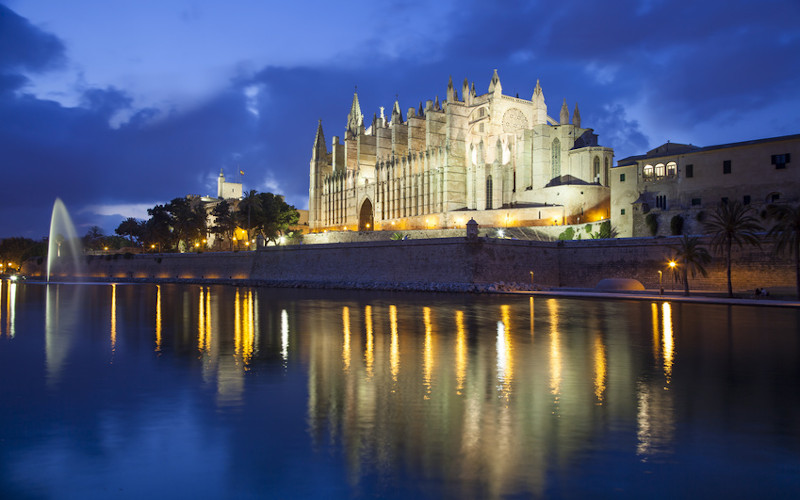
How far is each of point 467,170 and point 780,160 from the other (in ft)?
93.5

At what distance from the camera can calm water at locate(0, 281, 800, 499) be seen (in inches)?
205

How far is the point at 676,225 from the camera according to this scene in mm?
37188

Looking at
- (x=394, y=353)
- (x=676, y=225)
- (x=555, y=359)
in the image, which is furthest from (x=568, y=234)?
(x=394, y=353)

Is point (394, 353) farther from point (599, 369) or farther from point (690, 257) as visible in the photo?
point (690, 257)

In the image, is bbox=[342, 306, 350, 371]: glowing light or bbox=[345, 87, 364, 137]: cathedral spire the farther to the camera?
bbox=[345, 87, 364, 137]: cathedral spire

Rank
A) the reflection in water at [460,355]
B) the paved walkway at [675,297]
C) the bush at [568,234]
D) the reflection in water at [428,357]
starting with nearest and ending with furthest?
the reflection in water at [428,357] < the reflection in water at [460,355] < the paved walkway at [675,297] < the bush at [568,234]

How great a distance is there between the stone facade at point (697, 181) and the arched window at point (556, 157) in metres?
9.85

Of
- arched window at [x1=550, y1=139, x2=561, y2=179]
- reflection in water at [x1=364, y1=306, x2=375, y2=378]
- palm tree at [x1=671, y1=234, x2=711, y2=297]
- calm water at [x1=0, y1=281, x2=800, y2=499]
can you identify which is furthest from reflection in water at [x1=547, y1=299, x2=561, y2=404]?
arched window at [x1=550, y1=139, x2=561, y2=179]

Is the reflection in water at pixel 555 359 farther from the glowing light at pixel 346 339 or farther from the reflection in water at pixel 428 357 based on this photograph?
the glowing light at pixel 346 339

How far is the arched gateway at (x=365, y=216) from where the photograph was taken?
237 feet

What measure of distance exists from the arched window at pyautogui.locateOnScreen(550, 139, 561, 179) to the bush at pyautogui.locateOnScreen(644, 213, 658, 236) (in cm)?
1522

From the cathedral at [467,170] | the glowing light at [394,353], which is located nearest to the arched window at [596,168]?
the cathedral at [467,170]

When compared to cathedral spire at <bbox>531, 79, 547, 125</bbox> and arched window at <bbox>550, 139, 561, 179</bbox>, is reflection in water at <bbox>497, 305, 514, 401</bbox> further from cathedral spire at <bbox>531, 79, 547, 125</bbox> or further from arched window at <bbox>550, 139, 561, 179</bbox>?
cathedral spire at <bbox>531, 79, 547, 125</bbox>

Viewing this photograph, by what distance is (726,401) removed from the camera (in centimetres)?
811
